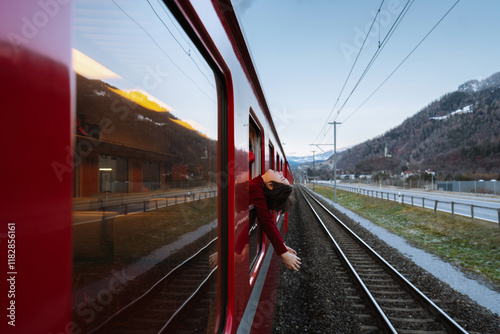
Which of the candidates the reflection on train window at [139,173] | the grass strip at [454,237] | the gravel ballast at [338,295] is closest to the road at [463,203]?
the grass strip at [454,237]

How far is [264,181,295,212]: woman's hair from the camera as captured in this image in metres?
2.45

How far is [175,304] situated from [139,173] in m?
0.63

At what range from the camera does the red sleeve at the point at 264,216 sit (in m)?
2.27

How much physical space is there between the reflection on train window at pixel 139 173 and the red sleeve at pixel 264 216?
66cm

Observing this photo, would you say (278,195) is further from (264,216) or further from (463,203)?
(463,203)

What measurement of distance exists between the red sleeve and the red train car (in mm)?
256

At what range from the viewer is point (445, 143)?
96.9m

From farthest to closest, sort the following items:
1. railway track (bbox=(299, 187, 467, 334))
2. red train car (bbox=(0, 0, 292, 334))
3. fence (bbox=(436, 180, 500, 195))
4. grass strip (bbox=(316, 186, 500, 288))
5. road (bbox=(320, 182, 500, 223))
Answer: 1. fence (bbox=(436, 180, 500, 195))
2. road (bbox=(320, 182, 500, 223))
3. grass strip (bbox=(316, 186, 500, 288))
4. railway track (bbox=(299, 187, 467, 334))
5. red train car (bbox=(0, 0, 292, 334))

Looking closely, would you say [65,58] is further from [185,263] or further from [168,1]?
[185,263]

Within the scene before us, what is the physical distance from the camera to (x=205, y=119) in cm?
170

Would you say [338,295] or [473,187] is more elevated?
[473,187]

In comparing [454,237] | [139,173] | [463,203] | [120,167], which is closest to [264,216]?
[139,173]

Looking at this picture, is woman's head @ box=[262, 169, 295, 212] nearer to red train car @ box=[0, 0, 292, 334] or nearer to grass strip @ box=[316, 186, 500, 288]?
red train car @ box=[0, 0, 292, 334]

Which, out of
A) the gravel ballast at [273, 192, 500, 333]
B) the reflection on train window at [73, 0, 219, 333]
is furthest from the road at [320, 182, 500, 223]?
the reflection on train window at [73, 0, 219, 333]
